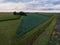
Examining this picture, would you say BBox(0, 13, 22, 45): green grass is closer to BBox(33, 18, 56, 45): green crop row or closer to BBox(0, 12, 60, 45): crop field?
BBox(0, 12, 60, 45): crop field

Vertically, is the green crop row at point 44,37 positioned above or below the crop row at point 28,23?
below

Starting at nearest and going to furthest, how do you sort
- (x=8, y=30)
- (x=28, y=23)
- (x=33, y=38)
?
(x=33, y=38) → (x=8, y=30) → (x=28, y=23)

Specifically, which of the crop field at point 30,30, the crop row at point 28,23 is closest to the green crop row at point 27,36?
the crop field at point 30,30

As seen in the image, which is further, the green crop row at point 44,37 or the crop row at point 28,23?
the crop row at point 28,23

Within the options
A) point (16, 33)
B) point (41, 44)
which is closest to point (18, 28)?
point (16, 33)

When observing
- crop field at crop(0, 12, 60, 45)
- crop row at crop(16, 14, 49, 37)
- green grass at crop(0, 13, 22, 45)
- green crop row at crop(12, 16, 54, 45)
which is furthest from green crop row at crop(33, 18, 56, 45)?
green grass at crop(0, 13, 22, 45)

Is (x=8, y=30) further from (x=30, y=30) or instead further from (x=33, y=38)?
(x=33, y=38)

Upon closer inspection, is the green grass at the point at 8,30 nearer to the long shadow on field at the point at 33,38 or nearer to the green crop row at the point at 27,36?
the green crop row at the point at 27,36

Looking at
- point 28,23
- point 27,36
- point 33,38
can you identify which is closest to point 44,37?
point 33,38
